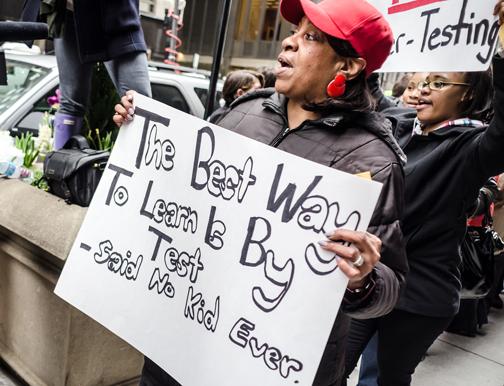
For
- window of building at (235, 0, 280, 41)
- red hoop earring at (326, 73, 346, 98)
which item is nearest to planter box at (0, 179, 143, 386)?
red hoop earring at (326, 73, 346, 98)

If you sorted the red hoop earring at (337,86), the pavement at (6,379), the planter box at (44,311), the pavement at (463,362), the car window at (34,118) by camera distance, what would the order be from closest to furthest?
the red hoop earring at (337,86) < the planter box at (44,311) < the pavement at (6,379) < the pavement at (463,362) < the car window at (34,118)

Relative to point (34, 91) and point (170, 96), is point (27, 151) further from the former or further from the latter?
point (170, 96)

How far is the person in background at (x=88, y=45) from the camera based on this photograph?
2.28 meters

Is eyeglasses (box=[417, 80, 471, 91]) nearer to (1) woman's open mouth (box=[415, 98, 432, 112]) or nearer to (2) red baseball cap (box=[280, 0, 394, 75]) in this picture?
(1) woman's open mouth (box=[415, 98, 432, 112])

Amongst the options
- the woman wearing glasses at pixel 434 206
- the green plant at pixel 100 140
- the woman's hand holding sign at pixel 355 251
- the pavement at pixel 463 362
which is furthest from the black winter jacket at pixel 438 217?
the green plant at pixel 100 140

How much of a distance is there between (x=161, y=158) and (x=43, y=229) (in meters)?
0.99

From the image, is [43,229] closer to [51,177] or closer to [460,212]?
[51,177]

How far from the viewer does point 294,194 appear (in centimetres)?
120

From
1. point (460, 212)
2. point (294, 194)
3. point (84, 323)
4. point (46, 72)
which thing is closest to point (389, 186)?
point (294, 194)

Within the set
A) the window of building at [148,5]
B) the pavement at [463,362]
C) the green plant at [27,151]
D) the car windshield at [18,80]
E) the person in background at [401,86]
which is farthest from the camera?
the window of building at [148,5]

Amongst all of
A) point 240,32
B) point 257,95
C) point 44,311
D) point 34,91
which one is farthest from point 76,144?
point 240,32

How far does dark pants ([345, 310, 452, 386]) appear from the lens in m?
2.01

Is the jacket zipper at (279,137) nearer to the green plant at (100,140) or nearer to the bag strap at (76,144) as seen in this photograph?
the bag strap at (76,144)

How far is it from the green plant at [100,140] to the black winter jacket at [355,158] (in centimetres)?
160
